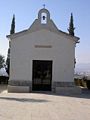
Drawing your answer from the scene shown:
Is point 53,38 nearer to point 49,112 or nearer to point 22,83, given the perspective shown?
point 22,83

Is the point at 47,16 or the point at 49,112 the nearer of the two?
the point at 49,112

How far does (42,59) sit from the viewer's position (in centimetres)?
3081

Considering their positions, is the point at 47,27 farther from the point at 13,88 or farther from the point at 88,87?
the point at 88,87

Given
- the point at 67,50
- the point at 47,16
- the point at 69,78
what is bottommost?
the point at 69,78

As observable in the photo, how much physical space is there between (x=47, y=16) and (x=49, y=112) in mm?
16016

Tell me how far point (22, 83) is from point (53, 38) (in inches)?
168

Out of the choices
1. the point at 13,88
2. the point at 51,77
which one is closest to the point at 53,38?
the point at 51,77

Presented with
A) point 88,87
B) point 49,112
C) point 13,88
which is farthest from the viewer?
point 88,87

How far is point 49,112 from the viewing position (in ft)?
56.0

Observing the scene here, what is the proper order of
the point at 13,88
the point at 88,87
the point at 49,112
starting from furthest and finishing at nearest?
the point at 88,87 → the point at 13,88 → the point at 49,112

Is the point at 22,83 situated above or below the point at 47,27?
below

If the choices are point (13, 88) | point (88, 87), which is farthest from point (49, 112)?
point (88, 87)

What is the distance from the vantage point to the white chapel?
101 feet

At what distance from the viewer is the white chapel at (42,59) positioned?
101 feet
